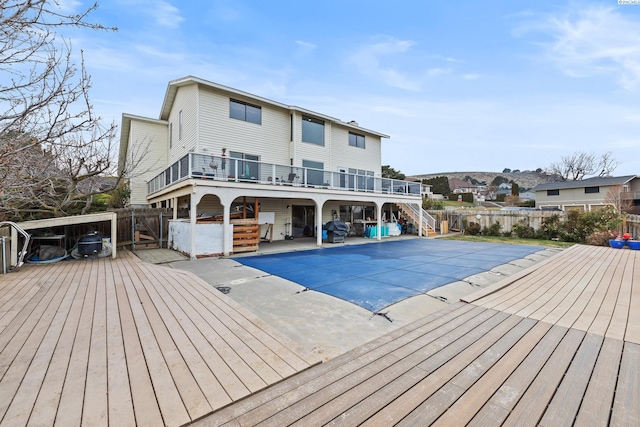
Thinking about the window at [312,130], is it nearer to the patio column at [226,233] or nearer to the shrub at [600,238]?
the patio column at [226,233]

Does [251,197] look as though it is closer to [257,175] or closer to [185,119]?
[257,175]

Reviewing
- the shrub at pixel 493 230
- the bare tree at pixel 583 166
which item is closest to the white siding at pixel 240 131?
the shrub at pixel 493 230

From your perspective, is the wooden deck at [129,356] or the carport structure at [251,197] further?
the carport structure at [251,197]

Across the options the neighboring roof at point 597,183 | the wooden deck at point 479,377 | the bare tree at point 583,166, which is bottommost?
the wooden deck at point 479,377

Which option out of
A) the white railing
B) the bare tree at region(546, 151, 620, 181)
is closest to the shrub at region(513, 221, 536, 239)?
the white railing

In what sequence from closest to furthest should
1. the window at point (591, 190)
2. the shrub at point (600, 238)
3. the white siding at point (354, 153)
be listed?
the shrub at point (600, 238) < the white siding at point (354, 153) < the window at point (591, 190)

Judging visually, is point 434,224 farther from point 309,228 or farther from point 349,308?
point 349,308

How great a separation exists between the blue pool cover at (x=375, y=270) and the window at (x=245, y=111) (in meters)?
7.31

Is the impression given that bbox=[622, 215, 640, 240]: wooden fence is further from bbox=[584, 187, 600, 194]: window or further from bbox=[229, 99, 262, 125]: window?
bbox=[584, 187, 600, 194]: window

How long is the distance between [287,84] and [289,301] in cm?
1696

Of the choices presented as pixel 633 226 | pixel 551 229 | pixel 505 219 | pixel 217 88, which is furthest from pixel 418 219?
pixel 217 88

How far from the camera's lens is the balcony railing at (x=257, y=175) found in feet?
31.6

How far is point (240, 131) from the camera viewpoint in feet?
42.9

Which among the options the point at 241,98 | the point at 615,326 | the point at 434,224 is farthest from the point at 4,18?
the point at 434,224
